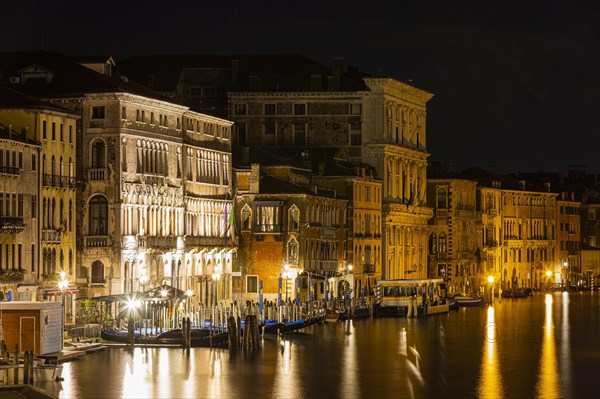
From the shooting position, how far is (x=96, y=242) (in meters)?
79.6

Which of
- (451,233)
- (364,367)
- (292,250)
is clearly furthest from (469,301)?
(364,367)

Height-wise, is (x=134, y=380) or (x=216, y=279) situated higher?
(x=216, y=279)

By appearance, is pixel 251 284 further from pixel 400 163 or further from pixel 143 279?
pixel 400 163

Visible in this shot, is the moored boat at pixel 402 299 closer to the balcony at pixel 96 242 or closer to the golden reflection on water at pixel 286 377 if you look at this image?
the golden reflection on water at pixel 286 377

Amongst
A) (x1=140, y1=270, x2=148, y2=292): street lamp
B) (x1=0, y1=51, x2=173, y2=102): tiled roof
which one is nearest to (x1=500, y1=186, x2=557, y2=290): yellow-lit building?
(x1=140, y1=270, x2=148, y2=292): street lamp

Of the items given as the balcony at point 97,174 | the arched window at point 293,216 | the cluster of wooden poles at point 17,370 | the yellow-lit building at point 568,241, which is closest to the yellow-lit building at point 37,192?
the balcony at point 97,174

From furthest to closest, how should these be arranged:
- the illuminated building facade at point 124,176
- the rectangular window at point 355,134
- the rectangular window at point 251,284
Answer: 1. the rectangular window at point 355,134
2. the rectangular window at point 251,284
3. the illuminated building facade at point 124,176

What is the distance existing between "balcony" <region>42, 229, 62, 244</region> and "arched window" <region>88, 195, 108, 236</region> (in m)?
3.78

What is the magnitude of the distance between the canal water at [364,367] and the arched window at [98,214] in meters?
8.77

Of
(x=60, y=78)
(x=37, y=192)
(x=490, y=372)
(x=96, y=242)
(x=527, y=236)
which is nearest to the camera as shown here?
(x=490, y=372)

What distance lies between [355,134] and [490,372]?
45.8 m

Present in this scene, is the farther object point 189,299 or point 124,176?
point 189,299

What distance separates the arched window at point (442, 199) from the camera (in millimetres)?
132125

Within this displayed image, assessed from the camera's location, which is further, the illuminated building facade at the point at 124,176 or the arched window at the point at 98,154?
the arched window at the point at 98,154
